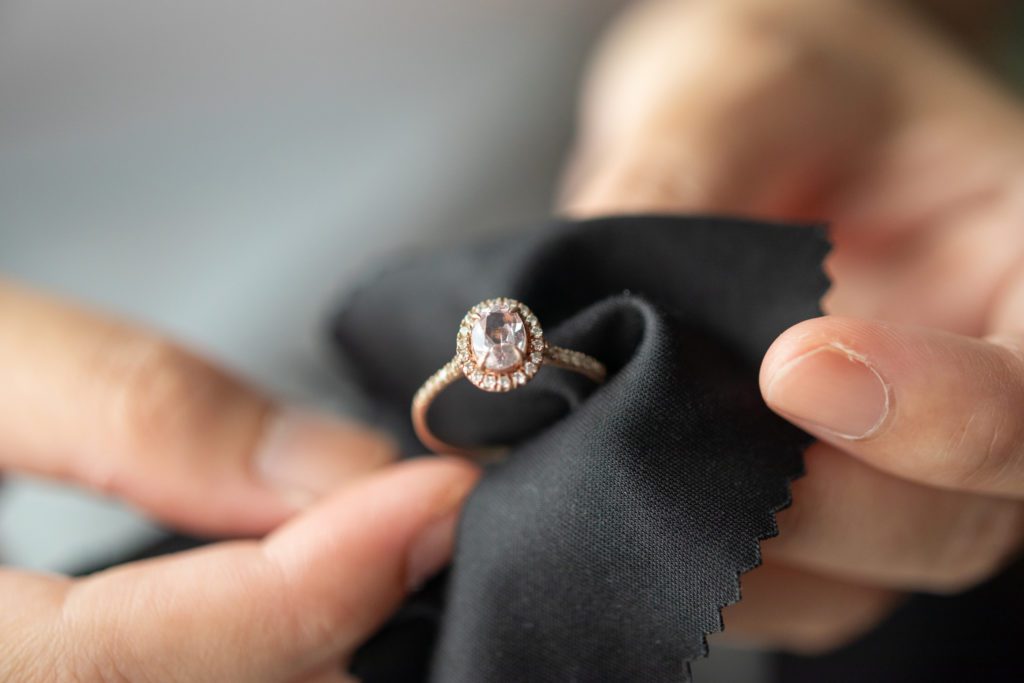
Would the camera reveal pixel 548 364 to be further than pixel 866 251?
No

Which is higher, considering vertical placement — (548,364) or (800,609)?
(548,364)

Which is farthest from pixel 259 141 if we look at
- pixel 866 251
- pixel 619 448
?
pixel 619 448

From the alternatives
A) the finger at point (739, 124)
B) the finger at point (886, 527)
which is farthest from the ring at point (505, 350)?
the finger at point (739, 124)

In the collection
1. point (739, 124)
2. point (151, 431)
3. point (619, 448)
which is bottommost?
point (151, 431)

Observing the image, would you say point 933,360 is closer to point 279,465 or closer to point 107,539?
point 279,465

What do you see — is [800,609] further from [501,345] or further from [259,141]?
[259,141]

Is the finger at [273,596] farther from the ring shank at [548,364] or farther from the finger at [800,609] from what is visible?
the finger at [800,609]

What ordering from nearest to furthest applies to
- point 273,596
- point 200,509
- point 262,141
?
point 273,596 < point 200,509 < point 262,141
